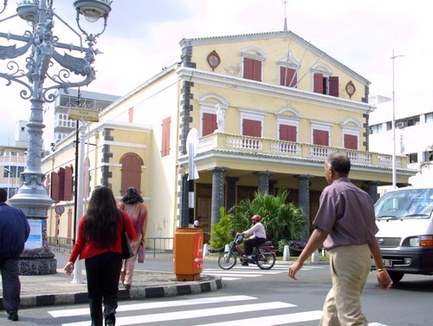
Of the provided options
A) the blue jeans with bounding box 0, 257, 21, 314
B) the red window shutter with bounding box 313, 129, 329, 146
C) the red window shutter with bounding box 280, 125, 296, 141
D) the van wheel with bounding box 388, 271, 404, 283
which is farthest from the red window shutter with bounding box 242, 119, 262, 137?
the blue jeans with bounding box 0, 257, 21, 314

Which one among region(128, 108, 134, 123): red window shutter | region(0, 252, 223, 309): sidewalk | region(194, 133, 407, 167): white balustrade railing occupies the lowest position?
region(0, 252, 223, 309): sidewalk

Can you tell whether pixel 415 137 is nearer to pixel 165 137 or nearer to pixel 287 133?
pixel 287 133

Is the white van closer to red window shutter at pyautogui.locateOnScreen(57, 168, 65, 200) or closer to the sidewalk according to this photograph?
the sidewalk

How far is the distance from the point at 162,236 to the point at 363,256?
2647 cm

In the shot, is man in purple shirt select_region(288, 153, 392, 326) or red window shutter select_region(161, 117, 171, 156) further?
red window shutter select_region(161, 117, 171, 156)

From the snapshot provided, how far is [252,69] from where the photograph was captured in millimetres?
31766

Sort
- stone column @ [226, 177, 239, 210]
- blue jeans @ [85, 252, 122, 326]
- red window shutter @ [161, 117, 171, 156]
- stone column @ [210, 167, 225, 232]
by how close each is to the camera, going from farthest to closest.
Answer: red window shutter @ [161, 117, 171, 156] < stone column @ [226, 177, 239, 210] < stone column @ [210, 167, 225, 232] < blue jeans @ [85, 252, 122, 326]

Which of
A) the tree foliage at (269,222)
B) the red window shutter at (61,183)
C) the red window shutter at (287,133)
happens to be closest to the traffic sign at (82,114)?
the tree foliage at (269,222)

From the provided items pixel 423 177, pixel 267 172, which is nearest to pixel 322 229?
pixel 267 172

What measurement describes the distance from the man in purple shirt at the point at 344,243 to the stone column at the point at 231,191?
83.4ft

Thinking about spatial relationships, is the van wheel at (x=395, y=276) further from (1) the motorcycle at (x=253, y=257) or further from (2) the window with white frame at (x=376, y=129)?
(2) the window with white frame at (x=376, y=129)

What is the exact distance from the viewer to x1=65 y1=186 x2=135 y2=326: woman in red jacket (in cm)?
601

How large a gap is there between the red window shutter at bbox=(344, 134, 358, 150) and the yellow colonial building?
7cm

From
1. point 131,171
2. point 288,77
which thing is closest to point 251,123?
point 288,77
